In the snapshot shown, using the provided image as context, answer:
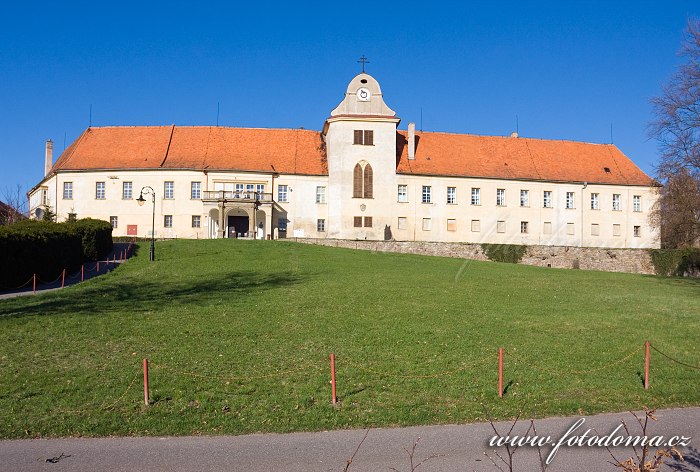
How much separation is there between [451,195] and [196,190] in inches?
907

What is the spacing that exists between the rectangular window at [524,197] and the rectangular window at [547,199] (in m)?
1.51

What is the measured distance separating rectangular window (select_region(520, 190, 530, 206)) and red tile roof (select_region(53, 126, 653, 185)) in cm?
135

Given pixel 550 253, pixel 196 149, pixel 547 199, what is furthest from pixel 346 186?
pixel 547 199

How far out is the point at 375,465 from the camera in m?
9.12

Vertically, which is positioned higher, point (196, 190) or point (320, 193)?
point (196, 190)

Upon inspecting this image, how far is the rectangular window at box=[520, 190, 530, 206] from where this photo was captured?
61.2 m

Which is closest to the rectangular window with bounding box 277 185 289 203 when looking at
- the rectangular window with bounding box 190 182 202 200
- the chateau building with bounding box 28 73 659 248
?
the chateau building with bounding box 28 73 659 248

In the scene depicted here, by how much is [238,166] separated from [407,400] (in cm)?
4783

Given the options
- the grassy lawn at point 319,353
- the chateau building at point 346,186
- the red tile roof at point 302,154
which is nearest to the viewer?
the grassy lawn at point 319,353

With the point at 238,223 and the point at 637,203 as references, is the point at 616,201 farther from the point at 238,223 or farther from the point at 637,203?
the point at 238,223

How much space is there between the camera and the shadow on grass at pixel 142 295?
2131 centimetres

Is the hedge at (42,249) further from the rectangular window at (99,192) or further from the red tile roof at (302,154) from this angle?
the red tile roof at (302,154)

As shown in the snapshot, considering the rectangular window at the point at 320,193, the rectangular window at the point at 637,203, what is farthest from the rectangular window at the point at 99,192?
the rectangular window at the point at 637,203

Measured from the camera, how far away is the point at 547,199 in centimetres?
6169
